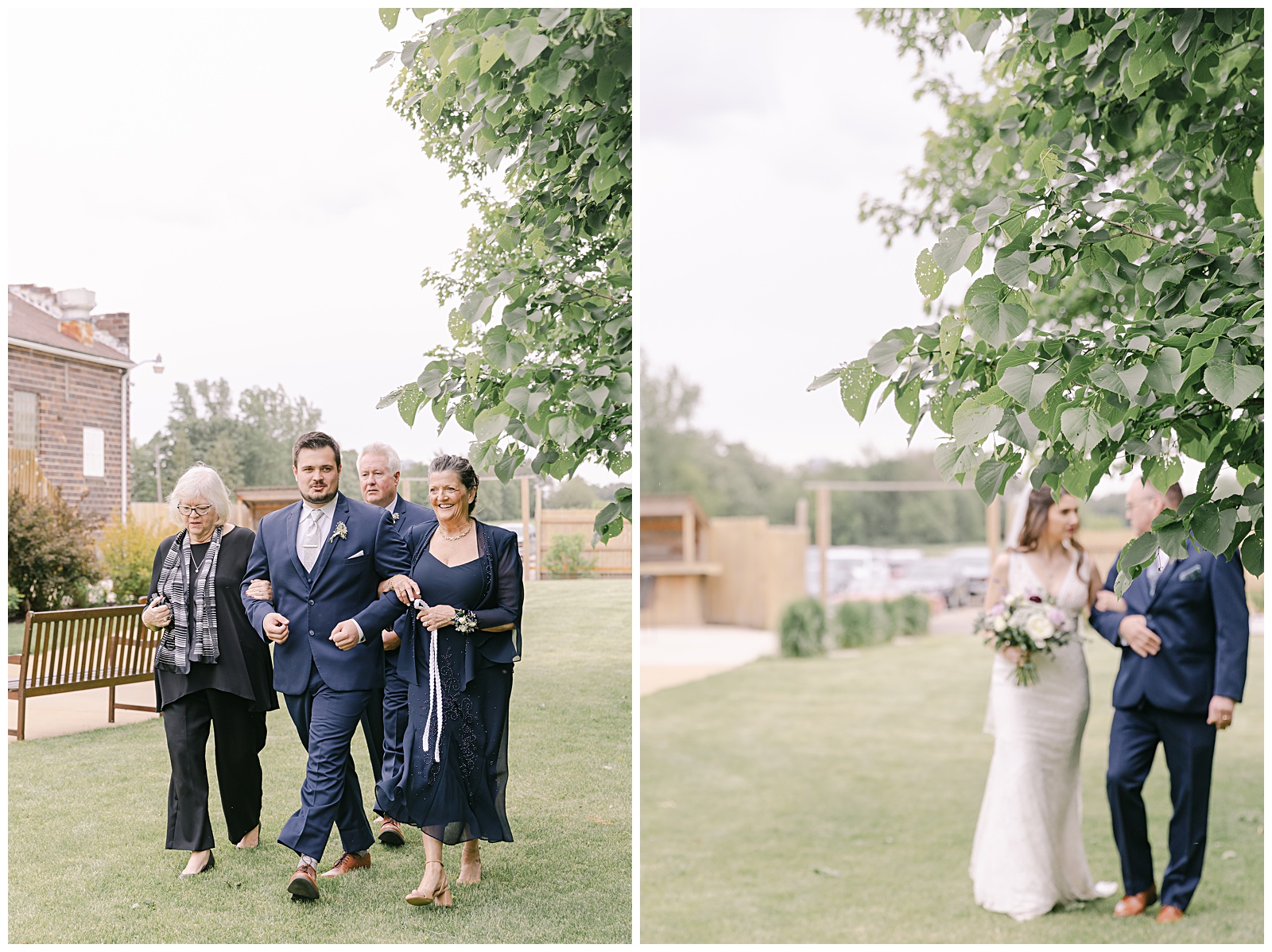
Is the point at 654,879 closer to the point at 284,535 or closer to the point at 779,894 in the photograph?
the point at 779,894

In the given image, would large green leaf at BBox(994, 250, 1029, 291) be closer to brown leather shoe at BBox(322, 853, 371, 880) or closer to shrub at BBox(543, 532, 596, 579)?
shrub at BBox(543, 532, 596, 579)

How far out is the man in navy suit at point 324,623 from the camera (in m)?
2.20

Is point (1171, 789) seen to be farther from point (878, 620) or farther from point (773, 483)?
point (773, 483)

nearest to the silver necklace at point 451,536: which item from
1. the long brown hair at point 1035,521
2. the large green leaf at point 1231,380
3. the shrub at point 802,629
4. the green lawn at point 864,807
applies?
the large green leaf at point 1231,380

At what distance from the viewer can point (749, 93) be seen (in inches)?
260

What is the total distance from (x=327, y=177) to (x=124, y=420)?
72 cm

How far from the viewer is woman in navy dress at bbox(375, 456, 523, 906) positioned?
2.23m

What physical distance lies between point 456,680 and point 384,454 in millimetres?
528

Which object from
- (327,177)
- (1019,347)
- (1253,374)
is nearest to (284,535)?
(327,177)

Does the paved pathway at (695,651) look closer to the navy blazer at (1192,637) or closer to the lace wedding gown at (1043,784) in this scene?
the lace wedding gown at (1043,784)

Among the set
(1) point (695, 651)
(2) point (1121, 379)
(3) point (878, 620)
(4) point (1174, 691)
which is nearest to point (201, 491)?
(2) point (1121, 379)

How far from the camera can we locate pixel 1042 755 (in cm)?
296

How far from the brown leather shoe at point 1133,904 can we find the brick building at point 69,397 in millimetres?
2831

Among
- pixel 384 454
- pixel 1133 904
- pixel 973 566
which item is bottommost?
pixel 1133 904
